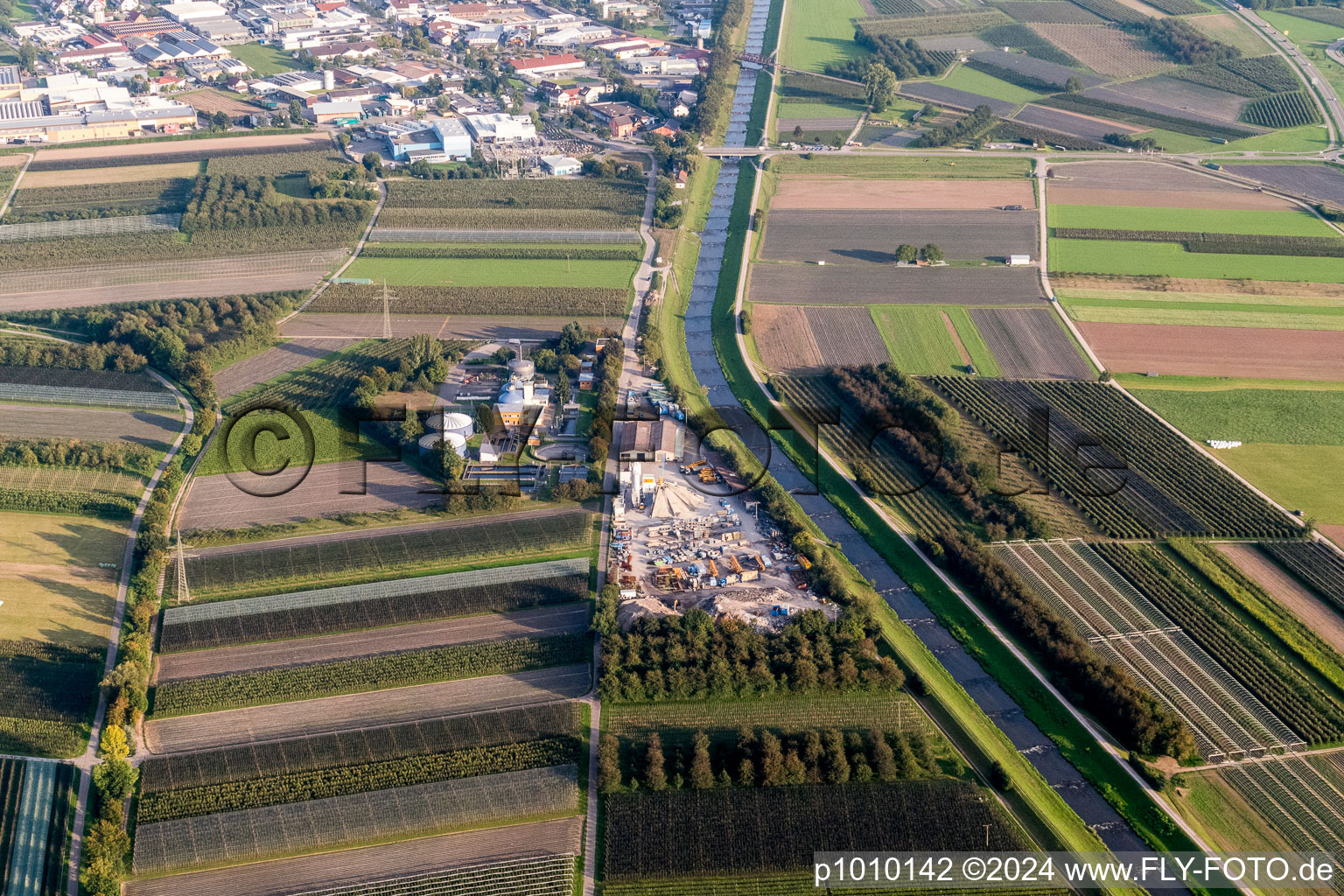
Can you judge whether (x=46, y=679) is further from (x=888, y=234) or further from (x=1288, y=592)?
(x=888, y=234)

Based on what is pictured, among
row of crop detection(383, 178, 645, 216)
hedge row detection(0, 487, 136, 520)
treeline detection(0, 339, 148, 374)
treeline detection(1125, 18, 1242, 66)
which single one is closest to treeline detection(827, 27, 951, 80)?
treeline detection(1125, 18, 1242, 66)

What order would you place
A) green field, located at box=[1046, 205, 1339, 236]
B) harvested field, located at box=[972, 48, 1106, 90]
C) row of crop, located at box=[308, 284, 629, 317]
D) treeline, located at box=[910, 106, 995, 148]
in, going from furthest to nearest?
harvested field, located at box=[972, 48, 1106, 90], treeline, located at box=[910, 106, 995, 148], green field, located at box=[1046, 205, 1339, 236], row of crop, located at box=[308, 284, 629, 317]

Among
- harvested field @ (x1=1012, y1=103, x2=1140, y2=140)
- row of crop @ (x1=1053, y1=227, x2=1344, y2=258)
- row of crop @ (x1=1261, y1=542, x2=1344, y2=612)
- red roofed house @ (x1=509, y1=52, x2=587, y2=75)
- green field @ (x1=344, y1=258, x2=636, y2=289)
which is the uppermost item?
red roofed house @ (x1=509, y1=52, x2=587, y2=75)

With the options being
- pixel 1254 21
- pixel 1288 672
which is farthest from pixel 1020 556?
pixel 1254 21

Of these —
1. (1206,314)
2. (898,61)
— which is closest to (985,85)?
(898,61)

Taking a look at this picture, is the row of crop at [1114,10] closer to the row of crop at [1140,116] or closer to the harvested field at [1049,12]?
the harvested field at [1049,12]

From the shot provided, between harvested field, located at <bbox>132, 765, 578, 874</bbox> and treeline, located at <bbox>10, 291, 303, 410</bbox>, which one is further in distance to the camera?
treeline, located at <bbox>10, 291, 303, 410</bbox>

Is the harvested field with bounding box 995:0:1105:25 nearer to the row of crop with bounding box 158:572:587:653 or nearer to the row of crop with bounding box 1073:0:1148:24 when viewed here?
the row of crop with bounding box 1073:0:1148:24

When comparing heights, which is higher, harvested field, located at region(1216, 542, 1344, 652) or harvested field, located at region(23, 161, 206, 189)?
harvested field, located at region(23, 161, 206, 189)
